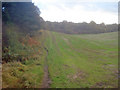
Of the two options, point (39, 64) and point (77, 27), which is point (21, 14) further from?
point (77, 27)

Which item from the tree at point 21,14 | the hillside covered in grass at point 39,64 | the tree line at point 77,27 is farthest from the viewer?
the tree line at point 77,27

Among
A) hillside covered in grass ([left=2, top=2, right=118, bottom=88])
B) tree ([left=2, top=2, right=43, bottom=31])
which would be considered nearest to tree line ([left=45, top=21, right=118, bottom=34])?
tree ([left=2, top=2, right=43, bottom=31])

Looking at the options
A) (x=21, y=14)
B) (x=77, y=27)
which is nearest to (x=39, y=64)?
(x=21, y=14)

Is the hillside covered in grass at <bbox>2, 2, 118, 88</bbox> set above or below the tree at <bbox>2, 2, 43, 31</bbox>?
below

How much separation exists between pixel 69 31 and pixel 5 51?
171 ft

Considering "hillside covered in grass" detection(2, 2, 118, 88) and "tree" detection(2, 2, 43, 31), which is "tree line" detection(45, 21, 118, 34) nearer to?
"tree" detection(2, 2, 43, 31)

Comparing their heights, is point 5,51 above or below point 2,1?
below

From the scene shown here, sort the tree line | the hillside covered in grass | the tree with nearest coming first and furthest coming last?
the hillside covered in grass → the tree → the tree line

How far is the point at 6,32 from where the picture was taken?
15789 millimetres

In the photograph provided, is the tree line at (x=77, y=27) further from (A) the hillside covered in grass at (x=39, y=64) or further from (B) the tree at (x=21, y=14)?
(A) the hillside covered in grass at (x=39, y=64)

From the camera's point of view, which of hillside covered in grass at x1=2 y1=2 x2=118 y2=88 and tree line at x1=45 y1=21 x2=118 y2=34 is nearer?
hillside covered in grass at x1=2 y1=2 x2=118 y2=88

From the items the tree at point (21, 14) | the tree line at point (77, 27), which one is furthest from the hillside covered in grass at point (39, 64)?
the tree line at point (77, 27)

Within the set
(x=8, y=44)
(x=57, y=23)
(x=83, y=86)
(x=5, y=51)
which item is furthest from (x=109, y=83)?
(x=57, y=23)

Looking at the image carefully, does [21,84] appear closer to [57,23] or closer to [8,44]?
[8,44]
